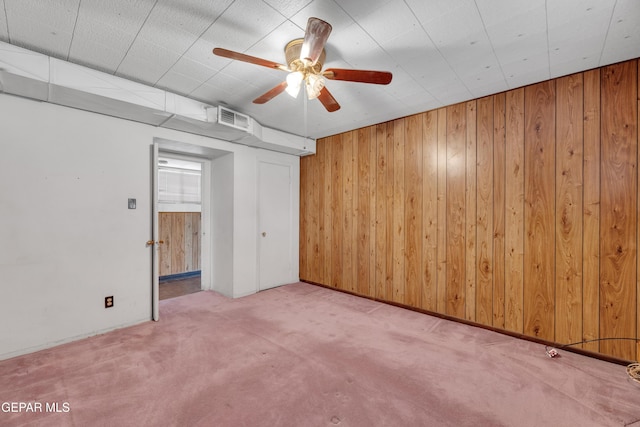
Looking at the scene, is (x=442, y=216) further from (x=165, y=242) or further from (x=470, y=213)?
→ (x=165, y=242)

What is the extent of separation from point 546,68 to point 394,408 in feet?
9.77

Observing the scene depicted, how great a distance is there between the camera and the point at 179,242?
537 centimetres

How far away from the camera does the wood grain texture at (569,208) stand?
7.79 feet

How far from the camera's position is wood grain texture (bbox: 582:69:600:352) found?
229 cm

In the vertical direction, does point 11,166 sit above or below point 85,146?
below

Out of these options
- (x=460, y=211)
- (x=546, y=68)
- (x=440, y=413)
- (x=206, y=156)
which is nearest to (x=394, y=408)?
(x=440, y=413)

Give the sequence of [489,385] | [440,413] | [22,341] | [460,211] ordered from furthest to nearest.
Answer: [460,211] < [22,341] < [489,385] < [440,413]

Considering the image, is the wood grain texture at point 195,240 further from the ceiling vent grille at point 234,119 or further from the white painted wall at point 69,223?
the ceiling vent grille at point 234,119

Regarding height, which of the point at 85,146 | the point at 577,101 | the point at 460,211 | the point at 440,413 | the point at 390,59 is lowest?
the point at 440,413

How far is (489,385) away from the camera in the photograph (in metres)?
1.95

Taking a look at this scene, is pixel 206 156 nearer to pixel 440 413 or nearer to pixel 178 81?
pixel 178 81

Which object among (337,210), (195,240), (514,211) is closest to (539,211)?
(514,211)

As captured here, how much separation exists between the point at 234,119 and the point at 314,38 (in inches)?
75.2

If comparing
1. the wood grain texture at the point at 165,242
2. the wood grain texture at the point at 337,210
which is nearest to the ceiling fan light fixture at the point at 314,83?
the wood grain texture at the point at 337,210
